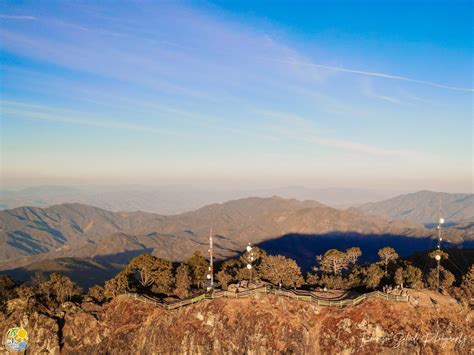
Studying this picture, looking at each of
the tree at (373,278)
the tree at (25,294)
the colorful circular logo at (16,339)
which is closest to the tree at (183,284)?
the tree at (25,294)

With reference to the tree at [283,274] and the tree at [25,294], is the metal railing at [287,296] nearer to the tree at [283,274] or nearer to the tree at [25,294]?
the tree at [283,274]

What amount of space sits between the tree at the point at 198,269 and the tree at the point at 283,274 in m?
11.4

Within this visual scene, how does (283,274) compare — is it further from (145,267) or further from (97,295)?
(97,295)

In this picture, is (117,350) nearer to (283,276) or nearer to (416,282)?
(283,276)

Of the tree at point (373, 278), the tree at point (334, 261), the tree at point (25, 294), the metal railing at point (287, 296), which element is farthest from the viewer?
the tree at point (334, 261)

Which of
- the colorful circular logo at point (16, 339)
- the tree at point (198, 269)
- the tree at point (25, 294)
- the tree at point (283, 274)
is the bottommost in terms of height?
the colorful circular logo at point (16, 339)

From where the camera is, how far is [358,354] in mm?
45281

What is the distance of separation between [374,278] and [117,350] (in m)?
40.9

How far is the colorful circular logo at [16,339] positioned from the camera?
54.2 meters

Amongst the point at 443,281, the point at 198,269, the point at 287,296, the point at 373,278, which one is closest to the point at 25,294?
the point at 198,269

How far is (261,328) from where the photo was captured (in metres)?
48.6

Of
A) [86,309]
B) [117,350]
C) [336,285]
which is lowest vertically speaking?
[117,350]

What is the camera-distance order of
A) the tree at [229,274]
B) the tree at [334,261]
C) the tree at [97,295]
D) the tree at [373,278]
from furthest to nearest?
the tree at [334,261] < the tree at [97,295] < the tree at [229,274] < the tree at [373,278]

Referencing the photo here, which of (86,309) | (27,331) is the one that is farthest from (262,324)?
(27,331)
